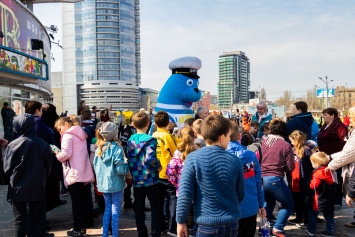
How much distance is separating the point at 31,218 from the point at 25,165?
0.72 meters

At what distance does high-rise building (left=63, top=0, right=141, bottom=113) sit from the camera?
11394 cm

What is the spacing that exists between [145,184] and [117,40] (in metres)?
118

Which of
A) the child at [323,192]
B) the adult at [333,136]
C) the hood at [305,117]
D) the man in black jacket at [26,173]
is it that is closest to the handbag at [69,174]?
the man in black jacket at [26,173]

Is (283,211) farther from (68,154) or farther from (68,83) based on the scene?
(68,83)

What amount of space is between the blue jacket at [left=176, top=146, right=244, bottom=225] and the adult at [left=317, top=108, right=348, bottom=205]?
428 cm

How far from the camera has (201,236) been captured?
2531mm

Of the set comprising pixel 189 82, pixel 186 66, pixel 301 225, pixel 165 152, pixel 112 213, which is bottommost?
pixel 301 225

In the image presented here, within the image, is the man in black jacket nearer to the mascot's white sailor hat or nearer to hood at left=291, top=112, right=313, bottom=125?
hood at left=291, top=112, right=313, bottom=125

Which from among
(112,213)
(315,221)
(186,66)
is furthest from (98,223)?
(186,66)

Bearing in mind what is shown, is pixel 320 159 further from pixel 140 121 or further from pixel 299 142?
pixel 140 121

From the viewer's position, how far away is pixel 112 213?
4.33 meters

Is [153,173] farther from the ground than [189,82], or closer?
closer

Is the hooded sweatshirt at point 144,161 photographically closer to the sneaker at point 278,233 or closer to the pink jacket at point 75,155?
the pink jacket at point 75,155

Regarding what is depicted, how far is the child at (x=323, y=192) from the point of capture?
4.50 meters
